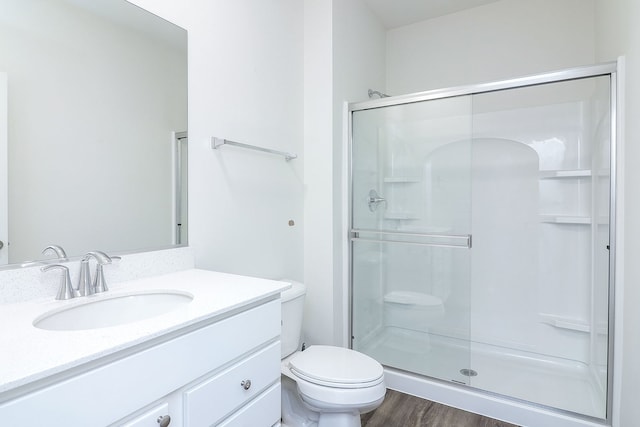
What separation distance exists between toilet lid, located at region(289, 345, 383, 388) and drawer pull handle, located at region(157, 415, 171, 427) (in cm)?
74

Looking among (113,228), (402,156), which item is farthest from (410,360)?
(113,228)

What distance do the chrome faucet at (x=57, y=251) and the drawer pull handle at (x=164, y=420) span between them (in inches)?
23.9

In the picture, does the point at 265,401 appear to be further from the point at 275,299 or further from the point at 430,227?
the point at 430,227

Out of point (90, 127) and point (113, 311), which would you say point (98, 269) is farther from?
point (90, 127)

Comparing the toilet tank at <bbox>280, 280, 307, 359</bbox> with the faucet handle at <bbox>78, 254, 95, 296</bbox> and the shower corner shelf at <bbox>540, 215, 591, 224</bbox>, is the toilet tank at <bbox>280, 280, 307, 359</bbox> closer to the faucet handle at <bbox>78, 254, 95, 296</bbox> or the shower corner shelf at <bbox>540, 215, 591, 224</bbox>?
the faucet handle at <bbox>78, 254, 95, 296</bbox>

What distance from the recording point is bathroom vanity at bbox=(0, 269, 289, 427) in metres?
0.62

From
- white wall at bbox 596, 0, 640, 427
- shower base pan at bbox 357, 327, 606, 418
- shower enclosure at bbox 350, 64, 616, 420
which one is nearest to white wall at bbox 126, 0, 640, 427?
white wall at bbox 596, 0, 640, 427

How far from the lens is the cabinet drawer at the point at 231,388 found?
0.89m

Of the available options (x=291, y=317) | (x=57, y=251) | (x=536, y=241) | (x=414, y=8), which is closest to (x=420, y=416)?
(x=291, y=317)

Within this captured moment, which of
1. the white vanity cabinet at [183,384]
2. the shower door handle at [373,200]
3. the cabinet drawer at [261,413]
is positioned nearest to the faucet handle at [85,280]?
the white vanity cabinet at [183,384]

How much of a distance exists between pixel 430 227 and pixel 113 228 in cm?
170

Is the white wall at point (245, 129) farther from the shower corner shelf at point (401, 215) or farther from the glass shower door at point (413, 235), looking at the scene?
the shower corner shelf at point (401, 215)

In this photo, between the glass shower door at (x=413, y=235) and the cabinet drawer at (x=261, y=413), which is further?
the glass shower door at (x=413, y=235)

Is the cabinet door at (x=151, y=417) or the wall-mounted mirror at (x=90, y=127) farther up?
the wall-mounted mirror at (x=90, y=127)
